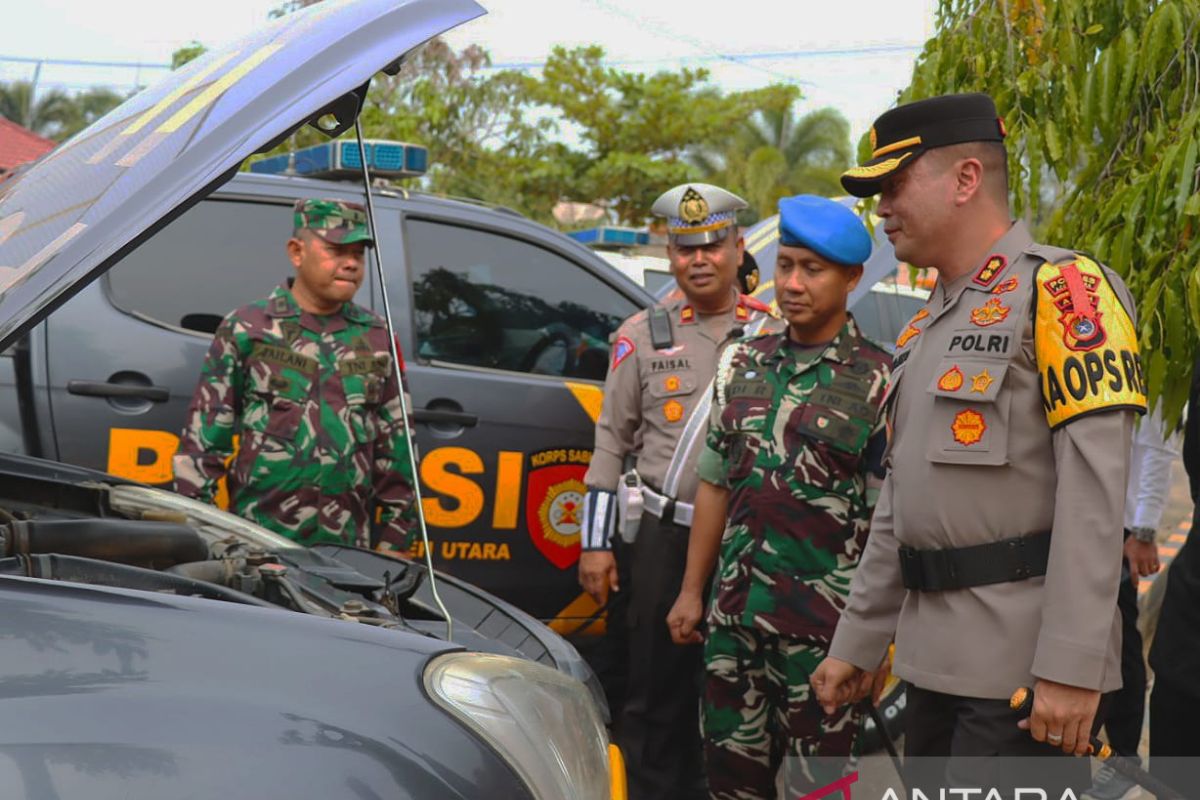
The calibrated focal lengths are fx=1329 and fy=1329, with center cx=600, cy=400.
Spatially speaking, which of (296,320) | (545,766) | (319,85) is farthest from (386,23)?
(296,320)

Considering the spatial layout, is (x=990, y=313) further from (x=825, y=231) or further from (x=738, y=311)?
(x=738, y=311)

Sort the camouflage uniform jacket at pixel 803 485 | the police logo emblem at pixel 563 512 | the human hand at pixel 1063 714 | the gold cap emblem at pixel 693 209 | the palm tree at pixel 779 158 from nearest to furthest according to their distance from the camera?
the human hand at pixel 1063 714, the camouflage uniform jacket at pixel 803 485, the gold cap emblem at pixel 693 209, the police logo emblem at pixel 563 512, the palm tree at pixel 779 158

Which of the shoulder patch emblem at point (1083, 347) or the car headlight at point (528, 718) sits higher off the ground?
the shoulder patch emblem at point (1083, 347)

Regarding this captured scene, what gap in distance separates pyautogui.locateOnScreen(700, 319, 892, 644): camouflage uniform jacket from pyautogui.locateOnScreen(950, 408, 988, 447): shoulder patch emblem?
756 mm

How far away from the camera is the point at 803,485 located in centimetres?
323

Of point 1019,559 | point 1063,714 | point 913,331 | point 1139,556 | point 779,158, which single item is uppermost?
point 779,158

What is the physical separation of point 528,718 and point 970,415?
106 centimetres

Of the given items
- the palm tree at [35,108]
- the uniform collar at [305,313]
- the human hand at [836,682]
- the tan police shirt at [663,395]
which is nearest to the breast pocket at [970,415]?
the human hand at [836,682]

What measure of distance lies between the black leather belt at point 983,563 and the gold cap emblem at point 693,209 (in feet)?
5.83

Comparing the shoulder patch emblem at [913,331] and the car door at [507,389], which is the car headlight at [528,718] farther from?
the car door at [507,389]

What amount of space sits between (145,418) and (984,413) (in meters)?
2.50

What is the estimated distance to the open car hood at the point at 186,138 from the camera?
5.42 feet

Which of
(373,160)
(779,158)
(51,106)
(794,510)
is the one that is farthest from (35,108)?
(794,510)

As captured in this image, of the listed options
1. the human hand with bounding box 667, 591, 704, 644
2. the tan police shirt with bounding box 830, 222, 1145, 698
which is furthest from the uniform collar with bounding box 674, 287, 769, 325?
the tan police shirt with bounding box 830, 222, 1145, 698
